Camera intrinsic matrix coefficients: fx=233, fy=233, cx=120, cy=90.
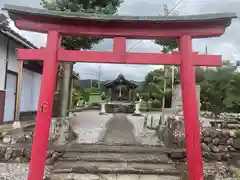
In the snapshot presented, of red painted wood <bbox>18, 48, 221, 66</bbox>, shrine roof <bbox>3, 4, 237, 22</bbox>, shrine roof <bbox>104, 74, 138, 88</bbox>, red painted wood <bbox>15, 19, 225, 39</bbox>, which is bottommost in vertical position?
red painted wood <bbox>18, 48, 221, 66</bbox>

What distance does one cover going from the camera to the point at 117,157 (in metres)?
7.00

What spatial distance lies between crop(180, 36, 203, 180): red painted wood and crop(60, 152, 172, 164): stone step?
2178 mm

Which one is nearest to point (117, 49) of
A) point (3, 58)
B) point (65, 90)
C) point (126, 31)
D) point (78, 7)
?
point (126, 31)

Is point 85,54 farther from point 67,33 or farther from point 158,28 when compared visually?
point 158,28

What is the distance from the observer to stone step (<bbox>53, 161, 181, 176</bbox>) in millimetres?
6277

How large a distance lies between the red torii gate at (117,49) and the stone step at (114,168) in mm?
1623

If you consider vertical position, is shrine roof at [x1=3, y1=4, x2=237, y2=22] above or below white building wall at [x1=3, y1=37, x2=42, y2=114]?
above

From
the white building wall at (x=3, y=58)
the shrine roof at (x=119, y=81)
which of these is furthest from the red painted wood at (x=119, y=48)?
the shrine roof at (x=119, y=81)

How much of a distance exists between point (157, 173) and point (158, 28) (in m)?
3.81

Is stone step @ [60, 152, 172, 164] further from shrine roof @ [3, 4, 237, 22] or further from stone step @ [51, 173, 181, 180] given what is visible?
shrine roof @ [3, 4, 237, 22]

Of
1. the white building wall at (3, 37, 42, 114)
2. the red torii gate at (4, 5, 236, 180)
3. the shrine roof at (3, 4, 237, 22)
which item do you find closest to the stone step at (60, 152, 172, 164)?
the red torii gate at (4, 5, 236, 180)

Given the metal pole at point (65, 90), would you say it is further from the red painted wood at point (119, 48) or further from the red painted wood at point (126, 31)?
the red painted wood at point (119, 48)

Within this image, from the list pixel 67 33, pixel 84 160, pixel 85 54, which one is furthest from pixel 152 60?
pixel 84 160

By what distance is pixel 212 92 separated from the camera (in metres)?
10.2
